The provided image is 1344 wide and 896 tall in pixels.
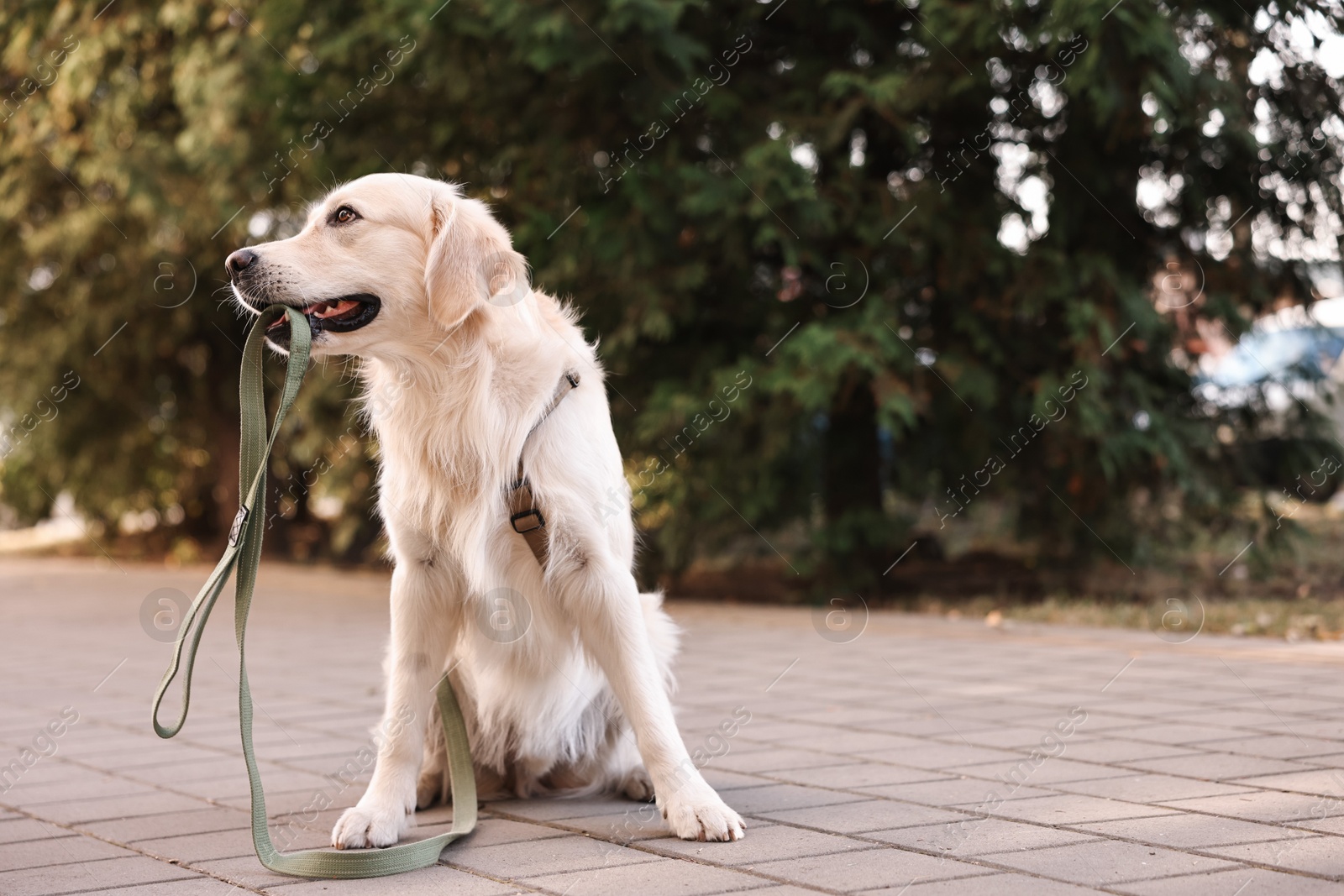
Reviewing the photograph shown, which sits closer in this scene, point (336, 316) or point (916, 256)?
point (336, 316)

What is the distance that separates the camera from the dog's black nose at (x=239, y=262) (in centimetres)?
320

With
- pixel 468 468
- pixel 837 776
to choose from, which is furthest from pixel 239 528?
pixel 837 776

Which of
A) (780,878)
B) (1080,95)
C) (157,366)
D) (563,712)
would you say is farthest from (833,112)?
(157,366)

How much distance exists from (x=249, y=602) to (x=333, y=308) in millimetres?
835

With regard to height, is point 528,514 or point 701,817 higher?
point 528,514

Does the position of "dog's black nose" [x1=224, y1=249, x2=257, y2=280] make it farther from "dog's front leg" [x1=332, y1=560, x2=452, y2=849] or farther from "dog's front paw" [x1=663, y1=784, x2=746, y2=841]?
"dog's front paw" [x1=663, y1=784, x2=746, y2=841]

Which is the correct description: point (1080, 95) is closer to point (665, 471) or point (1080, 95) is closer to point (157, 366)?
point (665, 471)

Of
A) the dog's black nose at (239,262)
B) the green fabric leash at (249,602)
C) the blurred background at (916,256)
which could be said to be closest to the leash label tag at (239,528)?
the green fabric leash at (249,602)

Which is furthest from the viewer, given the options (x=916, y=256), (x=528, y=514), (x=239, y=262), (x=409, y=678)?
(x=916, y=256)

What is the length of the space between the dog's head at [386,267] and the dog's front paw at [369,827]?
1.18m

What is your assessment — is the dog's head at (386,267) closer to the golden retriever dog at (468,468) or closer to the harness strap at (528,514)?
the golden retriever dog at (468,468)

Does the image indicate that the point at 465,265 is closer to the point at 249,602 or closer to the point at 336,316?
the point at 336,316

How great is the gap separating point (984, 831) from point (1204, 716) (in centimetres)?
196

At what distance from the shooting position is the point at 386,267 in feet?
11.3
